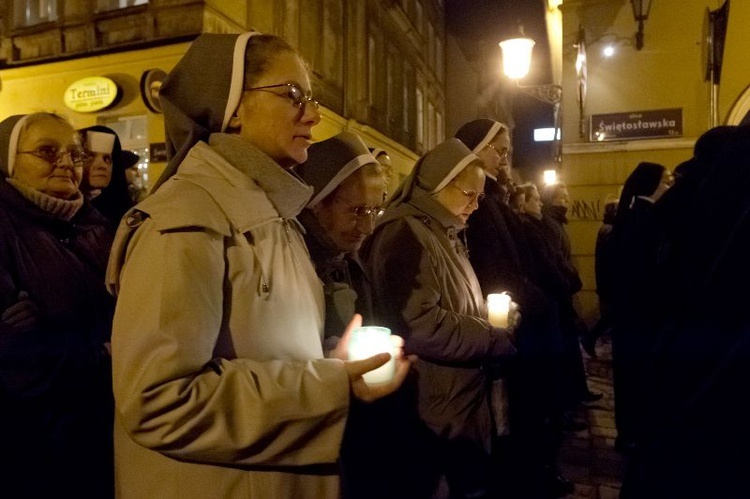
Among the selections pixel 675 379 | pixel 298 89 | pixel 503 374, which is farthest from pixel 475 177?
pixel 675 379

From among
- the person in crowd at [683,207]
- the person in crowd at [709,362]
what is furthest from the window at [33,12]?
the person in crowd at [709,362]

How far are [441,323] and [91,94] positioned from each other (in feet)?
27.3

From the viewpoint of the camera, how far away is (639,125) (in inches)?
542

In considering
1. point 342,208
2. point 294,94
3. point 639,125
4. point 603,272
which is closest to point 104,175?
point 342,208

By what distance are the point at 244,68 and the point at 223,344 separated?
0.71 meters

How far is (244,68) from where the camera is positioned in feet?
4.99

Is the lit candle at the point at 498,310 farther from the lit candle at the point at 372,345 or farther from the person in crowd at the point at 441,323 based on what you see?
the lit candle at the point at 372,345

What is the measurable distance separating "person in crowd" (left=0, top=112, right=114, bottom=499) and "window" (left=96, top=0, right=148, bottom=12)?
7.53 m

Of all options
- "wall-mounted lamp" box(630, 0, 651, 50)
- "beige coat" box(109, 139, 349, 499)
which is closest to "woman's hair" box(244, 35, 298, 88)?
"beige coat" box(109, 139, 349, 499)

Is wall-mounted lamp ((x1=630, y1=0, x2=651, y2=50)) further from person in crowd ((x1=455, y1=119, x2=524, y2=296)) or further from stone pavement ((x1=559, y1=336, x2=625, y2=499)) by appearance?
person in crowd ((x1=455, y1=119, x2=524, y2=296))

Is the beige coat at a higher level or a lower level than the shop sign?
lower

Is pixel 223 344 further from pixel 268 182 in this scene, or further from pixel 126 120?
pixel 126 120

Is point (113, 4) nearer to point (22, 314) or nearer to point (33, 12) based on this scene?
point (33, 12)

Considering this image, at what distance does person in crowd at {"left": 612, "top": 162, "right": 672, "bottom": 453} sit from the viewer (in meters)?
3.17
